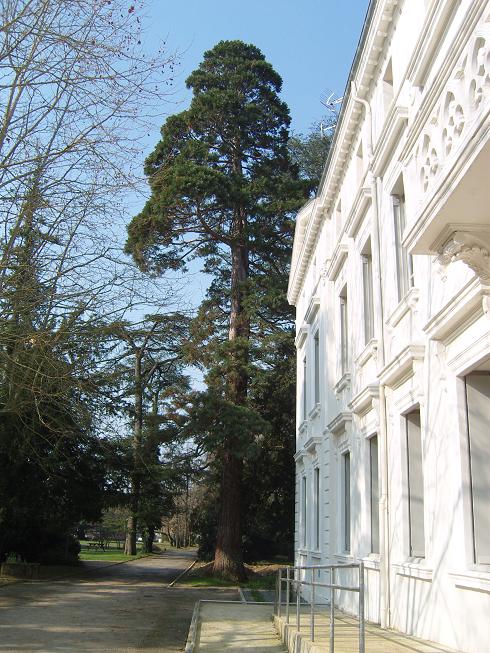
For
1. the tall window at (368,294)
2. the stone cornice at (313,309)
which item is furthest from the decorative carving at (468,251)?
the stone cornice at (313,309)

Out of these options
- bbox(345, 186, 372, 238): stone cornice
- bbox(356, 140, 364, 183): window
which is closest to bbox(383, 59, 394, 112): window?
bbox(345, 186, 372, 238): stone cornice

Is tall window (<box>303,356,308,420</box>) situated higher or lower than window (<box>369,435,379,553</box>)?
higher

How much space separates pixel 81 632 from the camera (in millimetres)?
12875

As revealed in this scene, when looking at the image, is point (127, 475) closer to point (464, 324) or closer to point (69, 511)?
point (69, 511)

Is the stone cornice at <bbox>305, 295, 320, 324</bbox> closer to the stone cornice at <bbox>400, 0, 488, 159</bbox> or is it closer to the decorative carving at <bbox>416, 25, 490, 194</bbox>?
the stone cornice at <bbox>400, 0, 488, 159</bbox>

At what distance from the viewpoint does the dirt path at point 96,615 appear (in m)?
11.6

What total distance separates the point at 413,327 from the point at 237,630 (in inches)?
257

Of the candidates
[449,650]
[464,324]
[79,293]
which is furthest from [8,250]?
[449,650]

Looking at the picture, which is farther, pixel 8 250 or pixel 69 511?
pixel 69 511

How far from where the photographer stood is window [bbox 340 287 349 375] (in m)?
15.6

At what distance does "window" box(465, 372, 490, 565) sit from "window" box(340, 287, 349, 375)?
7.27m

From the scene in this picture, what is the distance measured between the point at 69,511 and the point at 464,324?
2185 cm

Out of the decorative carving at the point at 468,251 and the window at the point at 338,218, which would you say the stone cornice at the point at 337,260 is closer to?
the window at the point at 338,218

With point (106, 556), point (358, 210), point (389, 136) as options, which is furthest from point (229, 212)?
point (106, 556)
